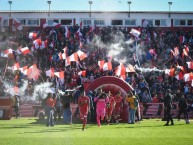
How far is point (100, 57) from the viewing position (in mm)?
43188

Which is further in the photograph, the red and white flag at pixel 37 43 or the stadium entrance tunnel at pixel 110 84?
the red and white flag at pixel 37 43

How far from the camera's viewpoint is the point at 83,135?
17.8m

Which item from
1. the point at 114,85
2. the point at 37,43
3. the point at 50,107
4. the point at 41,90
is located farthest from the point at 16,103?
the point at 37,43

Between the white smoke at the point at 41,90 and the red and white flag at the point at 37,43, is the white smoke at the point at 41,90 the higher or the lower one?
the lower one

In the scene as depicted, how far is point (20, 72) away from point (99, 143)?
23271mm

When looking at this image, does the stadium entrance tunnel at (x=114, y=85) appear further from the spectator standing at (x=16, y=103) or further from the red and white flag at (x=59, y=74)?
the red and white flag at (x=59, y=74)

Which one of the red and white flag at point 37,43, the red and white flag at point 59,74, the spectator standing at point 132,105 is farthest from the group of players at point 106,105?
the red and white flag at point 37,43

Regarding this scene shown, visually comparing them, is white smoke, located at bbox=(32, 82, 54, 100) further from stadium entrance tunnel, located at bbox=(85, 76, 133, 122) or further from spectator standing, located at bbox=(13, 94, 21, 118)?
stadium entrance tunnel, located at bbox=(85, 76, 133, 122)

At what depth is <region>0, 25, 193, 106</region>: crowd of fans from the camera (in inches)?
1409

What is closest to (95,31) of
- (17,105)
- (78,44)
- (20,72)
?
(78,44)

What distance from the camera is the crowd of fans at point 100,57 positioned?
35781 millimetres

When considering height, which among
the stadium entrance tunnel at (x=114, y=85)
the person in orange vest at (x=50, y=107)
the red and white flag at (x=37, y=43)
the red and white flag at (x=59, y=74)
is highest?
the red and white flag at (x=37, y=43)

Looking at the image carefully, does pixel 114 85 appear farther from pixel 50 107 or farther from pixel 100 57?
pixel 100 57

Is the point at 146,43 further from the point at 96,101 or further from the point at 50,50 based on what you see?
the point at 96,101
